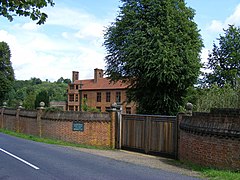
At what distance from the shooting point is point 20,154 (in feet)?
43.3

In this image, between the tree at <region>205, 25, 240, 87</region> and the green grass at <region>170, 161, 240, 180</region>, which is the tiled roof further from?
the green grass at <region>170, 161, 240, 180</region>

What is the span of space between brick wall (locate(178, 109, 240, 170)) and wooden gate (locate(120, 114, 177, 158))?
1974mm

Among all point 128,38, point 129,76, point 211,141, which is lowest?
point 211,141

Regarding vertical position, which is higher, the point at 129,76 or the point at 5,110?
the point at 129,76

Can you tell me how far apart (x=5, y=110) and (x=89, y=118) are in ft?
48.7

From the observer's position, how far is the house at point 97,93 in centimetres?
5787

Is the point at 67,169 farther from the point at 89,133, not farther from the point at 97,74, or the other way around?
the point at 97,74

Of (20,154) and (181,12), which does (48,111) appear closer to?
(20,154)

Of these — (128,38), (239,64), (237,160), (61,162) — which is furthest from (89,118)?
(239,64)

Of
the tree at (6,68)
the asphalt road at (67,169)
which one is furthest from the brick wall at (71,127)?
the tree at (6,68)

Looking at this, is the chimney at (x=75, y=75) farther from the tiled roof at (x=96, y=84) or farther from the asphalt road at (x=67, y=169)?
the asphalt road at (x=67, y=169)

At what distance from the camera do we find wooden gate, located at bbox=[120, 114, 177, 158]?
1429 cm

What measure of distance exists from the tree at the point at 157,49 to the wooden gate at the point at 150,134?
6.96 metres

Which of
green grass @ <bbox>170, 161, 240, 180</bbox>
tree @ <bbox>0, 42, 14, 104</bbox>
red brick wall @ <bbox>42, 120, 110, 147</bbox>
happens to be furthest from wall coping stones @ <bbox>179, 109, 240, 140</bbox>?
tree @ <bbox>0, 42, 14, 104</bbox>
